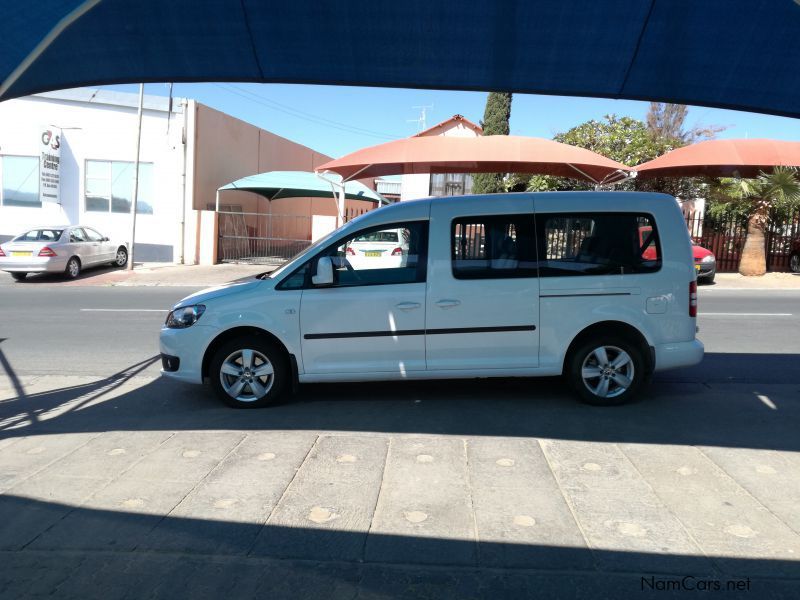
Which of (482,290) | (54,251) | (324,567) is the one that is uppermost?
(54,251)

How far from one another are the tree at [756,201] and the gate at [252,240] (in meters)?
13.7

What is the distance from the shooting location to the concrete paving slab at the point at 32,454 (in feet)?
14.9

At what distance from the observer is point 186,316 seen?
232 inches

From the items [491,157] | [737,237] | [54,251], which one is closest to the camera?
[54,251]

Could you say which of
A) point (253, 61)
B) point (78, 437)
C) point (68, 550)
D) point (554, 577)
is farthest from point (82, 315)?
point (554, 577)

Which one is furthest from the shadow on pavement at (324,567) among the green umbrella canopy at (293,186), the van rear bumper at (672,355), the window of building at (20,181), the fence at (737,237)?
the window of building at (20,181)

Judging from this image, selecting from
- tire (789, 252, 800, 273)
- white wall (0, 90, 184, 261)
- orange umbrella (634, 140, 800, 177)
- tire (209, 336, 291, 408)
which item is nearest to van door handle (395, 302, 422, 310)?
tire (209, 336, 291, 408)

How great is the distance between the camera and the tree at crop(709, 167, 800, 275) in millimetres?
18405

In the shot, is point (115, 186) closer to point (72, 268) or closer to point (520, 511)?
point (72, 268)

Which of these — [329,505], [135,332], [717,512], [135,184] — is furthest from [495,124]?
[329,505]

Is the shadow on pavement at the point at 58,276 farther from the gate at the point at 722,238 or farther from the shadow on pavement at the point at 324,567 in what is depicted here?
the gate at the point at 722,238

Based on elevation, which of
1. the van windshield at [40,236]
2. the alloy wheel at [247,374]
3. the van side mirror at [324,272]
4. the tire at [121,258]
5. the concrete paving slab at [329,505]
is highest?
the van windshield at [40,236]

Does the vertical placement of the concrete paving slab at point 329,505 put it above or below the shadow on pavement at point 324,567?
above

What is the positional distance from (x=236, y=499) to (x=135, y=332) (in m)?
6.87
